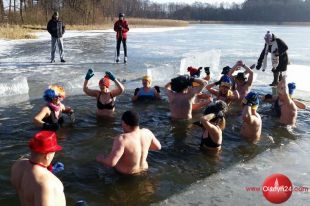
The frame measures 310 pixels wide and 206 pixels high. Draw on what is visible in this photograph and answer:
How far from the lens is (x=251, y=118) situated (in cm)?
579

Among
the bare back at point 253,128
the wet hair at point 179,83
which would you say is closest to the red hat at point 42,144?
the bare back at point 253,128

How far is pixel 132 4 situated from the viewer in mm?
101500

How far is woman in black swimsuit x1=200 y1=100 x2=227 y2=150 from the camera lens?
5.06 metres

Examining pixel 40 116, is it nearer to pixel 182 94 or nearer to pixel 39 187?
pixel 182 94

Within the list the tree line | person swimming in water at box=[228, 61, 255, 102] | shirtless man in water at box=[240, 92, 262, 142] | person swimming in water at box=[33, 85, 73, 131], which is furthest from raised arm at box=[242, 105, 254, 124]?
the tree line

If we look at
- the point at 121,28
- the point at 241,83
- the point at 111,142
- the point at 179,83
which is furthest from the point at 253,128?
the point at 121,28

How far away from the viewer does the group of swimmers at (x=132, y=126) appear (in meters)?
2.62

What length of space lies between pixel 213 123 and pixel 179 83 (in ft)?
4.69

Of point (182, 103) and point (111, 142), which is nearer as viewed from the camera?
point (111, 142)

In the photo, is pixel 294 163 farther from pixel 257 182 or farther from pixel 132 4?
pixel 132 4

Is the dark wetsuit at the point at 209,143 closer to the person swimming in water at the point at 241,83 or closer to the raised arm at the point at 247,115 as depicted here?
the raised arm at the point at 247,115

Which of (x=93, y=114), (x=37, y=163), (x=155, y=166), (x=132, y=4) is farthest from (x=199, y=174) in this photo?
(x=132, y=4)

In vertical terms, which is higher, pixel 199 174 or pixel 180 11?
pixel 180 11

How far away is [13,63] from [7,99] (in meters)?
3.72
